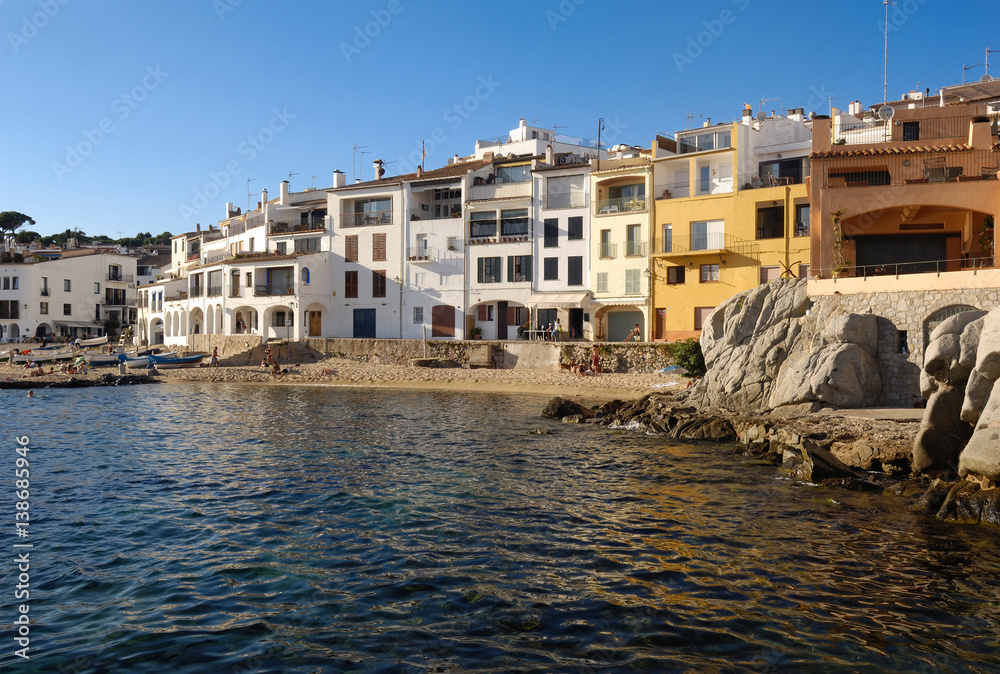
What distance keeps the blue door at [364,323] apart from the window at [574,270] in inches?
672

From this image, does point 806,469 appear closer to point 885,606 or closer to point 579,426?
point 885,606

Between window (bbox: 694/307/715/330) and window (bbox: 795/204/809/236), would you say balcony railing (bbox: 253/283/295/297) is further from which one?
window (bbox: 795/204/809/236)

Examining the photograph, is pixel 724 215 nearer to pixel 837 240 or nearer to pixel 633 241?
pixel 633 241

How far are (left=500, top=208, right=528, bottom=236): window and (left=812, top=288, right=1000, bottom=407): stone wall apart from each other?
30.6m

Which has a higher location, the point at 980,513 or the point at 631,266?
the point at 631,266

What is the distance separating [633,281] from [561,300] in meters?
5.08

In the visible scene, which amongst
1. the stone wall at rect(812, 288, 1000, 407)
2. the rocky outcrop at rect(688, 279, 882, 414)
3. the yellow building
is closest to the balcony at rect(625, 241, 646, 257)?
the yellow building

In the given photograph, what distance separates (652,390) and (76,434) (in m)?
26.4

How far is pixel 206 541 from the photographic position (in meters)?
13.7

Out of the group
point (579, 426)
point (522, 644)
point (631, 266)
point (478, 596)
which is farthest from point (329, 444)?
point (631, 266)

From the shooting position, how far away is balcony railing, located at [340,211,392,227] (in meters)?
59.1

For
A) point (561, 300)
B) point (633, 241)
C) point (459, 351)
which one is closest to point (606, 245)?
point (633, 241)

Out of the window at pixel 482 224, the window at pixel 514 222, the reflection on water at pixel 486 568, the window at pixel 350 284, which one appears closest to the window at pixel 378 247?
the window at pixel 350 284

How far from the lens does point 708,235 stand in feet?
150
